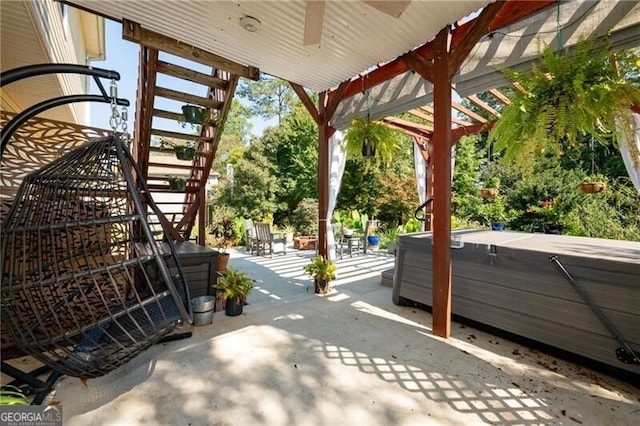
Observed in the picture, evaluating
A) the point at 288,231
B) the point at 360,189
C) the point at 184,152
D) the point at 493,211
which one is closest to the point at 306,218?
the point at 288,231

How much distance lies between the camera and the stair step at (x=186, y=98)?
3490mm

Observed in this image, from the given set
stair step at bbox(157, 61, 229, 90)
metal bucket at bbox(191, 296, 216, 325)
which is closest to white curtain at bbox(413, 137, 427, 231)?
stair step at bbox(157, 61, 229, 90)

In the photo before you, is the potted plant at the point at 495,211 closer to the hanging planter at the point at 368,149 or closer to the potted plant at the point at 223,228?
the hanging planter at the point at 368,149

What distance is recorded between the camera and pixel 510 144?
214cm

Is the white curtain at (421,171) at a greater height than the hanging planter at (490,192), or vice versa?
the white curtain at (421,171)

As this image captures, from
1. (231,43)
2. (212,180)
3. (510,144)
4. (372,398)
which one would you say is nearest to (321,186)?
(231,43)

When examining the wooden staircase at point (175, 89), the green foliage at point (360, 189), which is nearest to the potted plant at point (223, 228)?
the wooden staircase at point (175, 89)

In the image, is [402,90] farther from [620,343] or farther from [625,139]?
[620,343]

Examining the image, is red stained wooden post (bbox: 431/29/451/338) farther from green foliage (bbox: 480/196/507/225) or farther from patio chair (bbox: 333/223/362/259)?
green foliage (bbox: 480/196/507/225)

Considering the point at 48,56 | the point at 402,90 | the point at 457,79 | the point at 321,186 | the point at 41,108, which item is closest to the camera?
the point at 41,108

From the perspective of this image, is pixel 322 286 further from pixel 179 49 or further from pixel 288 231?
pixel 288 231

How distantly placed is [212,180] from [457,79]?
10896 millimetres

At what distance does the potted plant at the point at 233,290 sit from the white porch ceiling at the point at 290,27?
2460mm

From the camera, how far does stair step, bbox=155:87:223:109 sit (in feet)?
11.4
